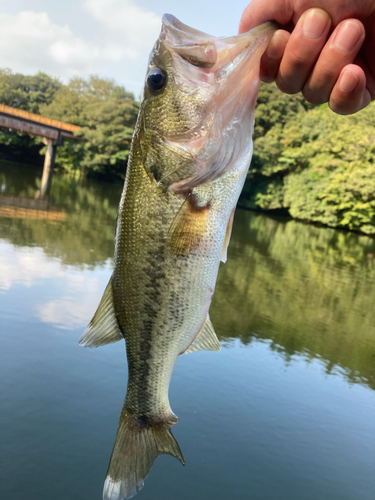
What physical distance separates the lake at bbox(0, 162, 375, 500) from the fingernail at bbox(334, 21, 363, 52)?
3.71 meters

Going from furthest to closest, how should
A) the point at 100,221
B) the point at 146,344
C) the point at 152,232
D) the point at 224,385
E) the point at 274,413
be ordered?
the point at 100,221 < the point at 224,385 < the point at 274,413 < the point at 146,344 < the point at 152,232

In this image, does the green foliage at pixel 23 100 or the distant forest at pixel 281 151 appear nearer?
the distant forest at pixel 281 151

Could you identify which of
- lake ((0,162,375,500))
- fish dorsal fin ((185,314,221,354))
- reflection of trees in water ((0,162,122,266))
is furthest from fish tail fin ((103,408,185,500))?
reflection of trees in water ((0,162,122,266))

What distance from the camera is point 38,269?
332 inches

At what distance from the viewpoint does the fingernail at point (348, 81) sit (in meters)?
1.72

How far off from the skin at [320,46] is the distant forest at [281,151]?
3014 centimetres

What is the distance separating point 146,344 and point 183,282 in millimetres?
333

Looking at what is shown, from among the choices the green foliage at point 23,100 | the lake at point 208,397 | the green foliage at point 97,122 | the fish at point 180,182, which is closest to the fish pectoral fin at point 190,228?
the fish at point 180,182

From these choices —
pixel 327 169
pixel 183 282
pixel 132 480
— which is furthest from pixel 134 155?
pixel 327 169

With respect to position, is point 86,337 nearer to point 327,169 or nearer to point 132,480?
point 132,480

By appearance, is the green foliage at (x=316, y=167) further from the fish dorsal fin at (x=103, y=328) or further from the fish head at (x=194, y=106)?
the fish dorsal fin at (x=103, y=328)

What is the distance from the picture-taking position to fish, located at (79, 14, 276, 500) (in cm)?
167

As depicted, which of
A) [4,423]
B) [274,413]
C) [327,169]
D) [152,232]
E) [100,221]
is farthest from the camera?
[327,169]

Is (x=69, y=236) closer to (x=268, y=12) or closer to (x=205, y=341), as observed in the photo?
(x=205, y=341)
